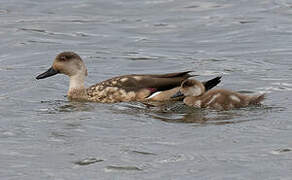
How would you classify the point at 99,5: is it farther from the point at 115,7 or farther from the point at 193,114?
the point at 193,114

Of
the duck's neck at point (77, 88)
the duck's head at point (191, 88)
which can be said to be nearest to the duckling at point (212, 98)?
the duck's head at point (191, 88)

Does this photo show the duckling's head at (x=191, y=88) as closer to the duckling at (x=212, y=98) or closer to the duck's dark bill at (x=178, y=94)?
the duckling at (x=212, y=98)

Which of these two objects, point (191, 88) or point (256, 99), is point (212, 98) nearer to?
point (191, 88)

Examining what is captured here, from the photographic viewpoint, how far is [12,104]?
11.6 meters

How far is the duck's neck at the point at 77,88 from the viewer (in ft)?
40.2

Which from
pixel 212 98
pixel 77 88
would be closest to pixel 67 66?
pixel 77 88

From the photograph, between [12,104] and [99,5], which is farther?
[99,5]

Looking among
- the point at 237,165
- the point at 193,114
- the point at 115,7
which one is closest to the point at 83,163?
the point at 237,165

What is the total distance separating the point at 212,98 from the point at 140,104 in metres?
1.07

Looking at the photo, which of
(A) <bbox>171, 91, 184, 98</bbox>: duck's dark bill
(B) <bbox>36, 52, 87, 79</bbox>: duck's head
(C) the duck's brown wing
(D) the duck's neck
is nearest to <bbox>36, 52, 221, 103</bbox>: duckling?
(C) the duck's brown wing

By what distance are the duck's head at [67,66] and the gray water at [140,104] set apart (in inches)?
12.9

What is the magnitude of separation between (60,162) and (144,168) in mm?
848

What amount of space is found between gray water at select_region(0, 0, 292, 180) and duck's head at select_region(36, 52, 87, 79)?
0.33 metres

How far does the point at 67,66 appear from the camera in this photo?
12.5 m
